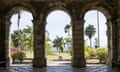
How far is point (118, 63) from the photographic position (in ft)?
52.9

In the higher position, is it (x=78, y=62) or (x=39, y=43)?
(x=39, y=43)

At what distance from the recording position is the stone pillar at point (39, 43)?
58.7 feet

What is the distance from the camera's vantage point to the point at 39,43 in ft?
58.9

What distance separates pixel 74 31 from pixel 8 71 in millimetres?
5244

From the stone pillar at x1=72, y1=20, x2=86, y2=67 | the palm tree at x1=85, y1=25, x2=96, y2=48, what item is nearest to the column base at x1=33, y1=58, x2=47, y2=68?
the stone pillar at x1=72, y1=20, x2=86, y2=67

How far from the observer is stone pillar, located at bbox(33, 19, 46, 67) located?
17.9m

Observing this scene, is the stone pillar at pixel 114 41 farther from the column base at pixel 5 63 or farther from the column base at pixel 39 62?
the column base at pixel 5 63

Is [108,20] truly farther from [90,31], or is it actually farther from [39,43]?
[90,31]

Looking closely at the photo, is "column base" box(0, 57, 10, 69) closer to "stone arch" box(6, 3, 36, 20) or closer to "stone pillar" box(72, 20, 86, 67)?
"stone arch" box(6, 3, 36, 20)

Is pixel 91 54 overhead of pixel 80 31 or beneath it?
→ beneath

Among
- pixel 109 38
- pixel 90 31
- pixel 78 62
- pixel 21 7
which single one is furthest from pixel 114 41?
pixel 90 31

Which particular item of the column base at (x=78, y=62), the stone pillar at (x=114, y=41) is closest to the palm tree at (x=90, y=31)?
the stone pillar at (x=114, y=41)

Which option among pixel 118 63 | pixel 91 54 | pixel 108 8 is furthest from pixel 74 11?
pixel 91 54

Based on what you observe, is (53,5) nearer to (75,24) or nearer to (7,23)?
(75,24)
